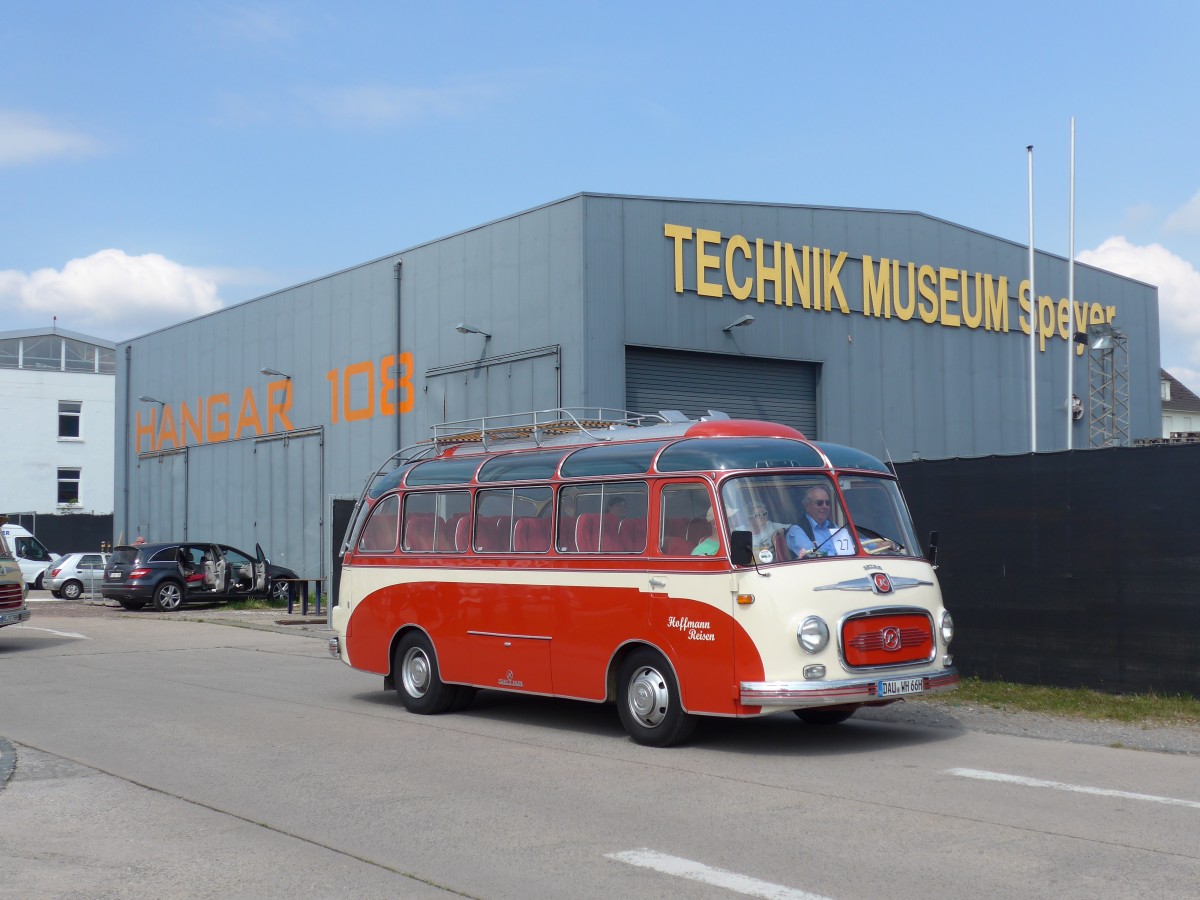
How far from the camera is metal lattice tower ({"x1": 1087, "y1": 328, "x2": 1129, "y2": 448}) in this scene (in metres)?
32.6

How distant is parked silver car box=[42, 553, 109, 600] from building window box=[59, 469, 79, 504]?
2324cm

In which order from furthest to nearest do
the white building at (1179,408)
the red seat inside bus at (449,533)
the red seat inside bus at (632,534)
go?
the white building at (1179,408), the red seat inside bus at (449,533), the red seat inside bus at (632,534)

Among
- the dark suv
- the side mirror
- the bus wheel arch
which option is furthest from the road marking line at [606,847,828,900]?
the dark suv

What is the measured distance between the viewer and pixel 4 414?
5844 centimetres

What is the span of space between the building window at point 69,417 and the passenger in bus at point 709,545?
55.3 metres

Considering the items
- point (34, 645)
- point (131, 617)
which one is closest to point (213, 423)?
point (131, 617)

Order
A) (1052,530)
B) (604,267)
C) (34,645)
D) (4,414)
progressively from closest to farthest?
(1052,530) < (34,645) < (604,267) < (4,414)

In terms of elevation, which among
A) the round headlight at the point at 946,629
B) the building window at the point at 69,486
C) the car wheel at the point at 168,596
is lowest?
the car wheel at the point at 168,596

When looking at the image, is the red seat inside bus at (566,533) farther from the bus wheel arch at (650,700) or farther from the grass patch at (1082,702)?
the grass patch at (1082,702)

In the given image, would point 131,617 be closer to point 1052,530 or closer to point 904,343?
point 904,343

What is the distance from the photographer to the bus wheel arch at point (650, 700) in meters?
10.5

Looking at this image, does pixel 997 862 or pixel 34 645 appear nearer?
pixel 997 862

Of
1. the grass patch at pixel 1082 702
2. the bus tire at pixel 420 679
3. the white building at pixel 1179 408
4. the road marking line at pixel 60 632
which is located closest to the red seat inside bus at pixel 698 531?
the bus tire at pixel 420 679

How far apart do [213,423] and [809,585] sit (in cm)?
3036
